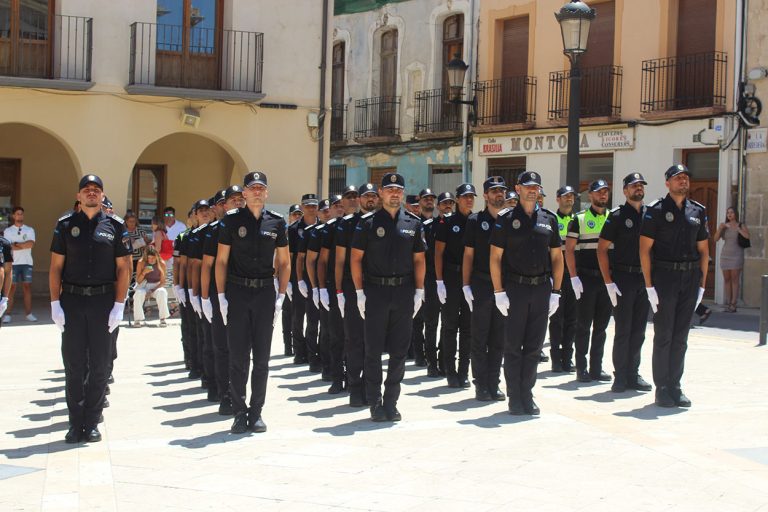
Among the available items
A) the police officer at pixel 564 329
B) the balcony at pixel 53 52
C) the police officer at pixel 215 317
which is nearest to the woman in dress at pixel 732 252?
the police officer at pixel 564 329

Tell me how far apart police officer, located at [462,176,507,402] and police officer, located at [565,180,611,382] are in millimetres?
1397

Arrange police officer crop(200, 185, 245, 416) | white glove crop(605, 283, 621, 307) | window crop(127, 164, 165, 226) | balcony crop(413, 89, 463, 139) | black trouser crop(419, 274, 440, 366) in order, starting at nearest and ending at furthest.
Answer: police officer crop(200, 185, 245, 416) → white glove crop(605, 283, 621, 307) → black trouser crop(419, 274, 440, 366) → window crop(127, 164, 165, 226) → balcony crop(413, 89, 463, 139)

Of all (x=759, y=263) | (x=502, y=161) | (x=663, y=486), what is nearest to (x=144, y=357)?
(x=663, y=486)

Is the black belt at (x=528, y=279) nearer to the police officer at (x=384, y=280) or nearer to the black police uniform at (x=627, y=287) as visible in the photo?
the police officer at (x=384, y=280)

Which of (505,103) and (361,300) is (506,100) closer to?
(505,103)

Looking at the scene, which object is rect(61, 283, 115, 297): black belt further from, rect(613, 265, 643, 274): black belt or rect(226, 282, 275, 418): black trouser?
rect(613, 265, 643, 274): black belt

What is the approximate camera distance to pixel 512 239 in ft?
30.4

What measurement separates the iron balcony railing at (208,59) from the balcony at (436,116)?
342 inches

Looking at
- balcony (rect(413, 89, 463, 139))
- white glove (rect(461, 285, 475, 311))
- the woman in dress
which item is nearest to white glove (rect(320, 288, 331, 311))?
white glove (rect(461, 285, 475, 311))

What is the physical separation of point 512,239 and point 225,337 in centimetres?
261

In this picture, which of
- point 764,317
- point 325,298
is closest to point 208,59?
point 325,298

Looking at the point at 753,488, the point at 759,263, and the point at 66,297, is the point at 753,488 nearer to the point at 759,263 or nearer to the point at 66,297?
the point at 66,297

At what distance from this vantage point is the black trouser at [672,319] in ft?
31.9

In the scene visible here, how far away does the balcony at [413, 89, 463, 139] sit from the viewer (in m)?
27.9
